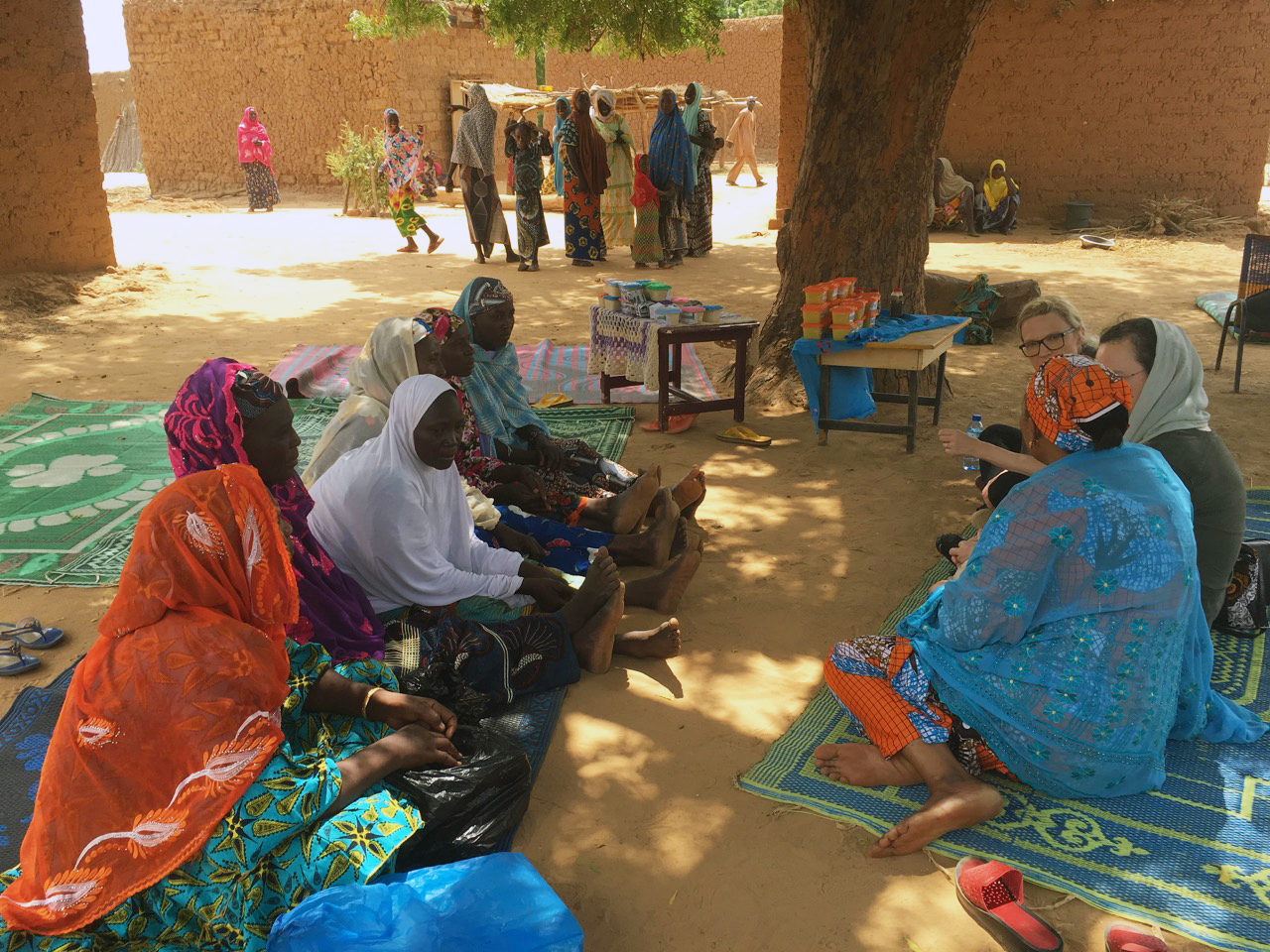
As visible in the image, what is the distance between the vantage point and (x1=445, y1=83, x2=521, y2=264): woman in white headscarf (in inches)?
459

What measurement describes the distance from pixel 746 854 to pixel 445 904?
84 centimetres

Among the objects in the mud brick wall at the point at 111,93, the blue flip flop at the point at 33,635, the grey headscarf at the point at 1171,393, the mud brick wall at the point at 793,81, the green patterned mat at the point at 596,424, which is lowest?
the blue flip flop at the point at 33,635

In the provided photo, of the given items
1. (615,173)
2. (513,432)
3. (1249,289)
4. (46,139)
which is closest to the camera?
(513,432)

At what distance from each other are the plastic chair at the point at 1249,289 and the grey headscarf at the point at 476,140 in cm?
814

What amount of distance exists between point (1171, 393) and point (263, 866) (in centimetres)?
294

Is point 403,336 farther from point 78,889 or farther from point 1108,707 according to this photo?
point 1108,707

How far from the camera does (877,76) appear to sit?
572 cm

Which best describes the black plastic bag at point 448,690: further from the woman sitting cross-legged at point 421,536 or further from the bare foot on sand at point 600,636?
the bare foot on sand at point 600,636

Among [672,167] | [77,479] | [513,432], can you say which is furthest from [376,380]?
[672,167]

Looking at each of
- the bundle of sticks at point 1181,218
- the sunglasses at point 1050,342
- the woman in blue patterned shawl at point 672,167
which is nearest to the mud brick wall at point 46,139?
the woman in blue patterned shawl at point 672,167

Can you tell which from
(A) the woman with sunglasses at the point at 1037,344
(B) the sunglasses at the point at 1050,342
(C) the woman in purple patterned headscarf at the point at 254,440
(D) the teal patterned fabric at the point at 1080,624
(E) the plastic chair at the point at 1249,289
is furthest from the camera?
(E) the plastic chair at the point at 1249,289

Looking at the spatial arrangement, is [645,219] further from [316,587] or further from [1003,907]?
[1003,907]

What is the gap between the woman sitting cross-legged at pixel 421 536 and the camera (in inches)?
119

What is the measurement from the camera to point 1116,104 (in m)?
13.0
